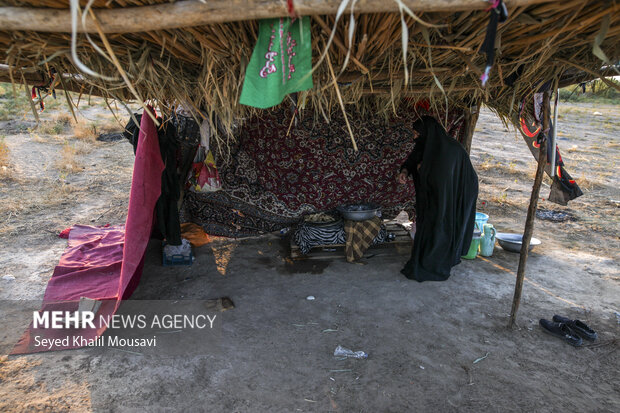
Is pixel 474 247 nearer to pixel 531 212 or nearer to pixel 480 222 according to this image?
pixel 480 222

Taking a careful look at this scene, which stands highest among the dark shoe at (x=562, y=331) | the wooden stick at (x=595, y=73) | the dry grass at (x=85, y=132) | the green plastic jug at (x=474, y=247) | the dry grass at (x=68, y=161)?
the wooden stick at (x=595, y=73)

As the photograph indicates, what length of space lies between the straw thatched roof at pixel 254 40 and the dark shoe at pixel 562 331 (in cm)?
203

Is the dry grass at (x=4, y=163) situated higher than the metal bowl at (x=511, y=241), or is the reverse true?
the dry grass at (x=4, y=163)

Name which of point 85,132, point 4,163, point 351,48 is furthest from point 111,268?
point 85,132

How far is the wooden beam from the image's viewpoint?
1.56 metres

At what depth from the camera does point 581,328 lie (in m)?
3.28

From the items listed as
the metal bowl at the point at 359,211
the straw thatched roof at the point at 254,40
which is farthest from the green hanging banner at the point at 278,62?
the metal bowl at the point at 359,211

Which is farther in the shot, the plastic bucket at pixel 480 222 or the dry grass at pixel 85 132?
the dry grass at pixel 85 132

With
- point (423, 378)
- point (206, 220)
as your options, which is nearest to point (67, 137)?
point (206, 220)

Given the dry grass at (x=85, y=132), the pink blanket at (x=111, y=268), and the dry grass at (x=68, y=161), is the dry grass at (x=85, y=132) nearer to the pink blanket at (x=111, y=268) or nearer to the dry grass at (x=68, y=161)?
the dry grass at (x=68, y=161)

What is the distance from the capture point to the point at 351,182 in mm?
4930

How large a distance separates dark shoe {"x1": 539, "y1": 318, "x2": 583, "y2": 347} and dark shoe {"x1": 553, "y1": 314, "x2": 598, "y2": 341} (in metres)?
0.04

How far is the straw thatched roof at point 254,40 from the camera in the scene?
1601 millimetres

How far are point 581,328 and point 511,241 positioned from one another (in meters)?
1.83
